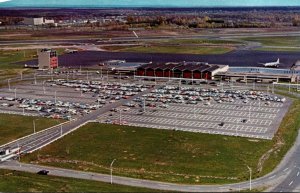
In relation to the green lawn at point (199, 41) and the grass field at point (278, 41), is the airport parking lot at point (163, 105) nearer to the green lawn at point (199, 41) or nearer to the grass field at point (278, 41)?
the green lawn at point (199, 41)

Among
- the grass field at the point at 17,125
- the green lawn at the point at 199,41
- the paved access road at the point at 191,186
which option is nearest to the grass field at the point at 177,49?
the green lawn at the point at 199,41

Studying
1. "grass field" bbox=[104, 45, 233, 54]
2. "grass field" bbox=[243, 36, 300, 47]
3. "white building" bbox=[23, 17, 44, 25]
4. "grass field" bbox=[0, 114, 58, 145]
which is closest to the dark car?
"grass field" bbox=[0, 114, 58, 145]

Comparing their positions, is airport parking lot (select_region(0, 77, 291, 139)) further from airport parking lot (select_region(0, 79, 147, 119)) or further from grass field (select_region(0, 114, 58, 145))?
grass field (select_region(0, 114, 58, 145))

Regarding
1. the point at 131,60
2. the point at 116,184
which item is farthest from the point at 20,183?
the point at 131,60

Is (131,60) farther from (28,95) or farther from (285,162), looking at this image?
(285,162)

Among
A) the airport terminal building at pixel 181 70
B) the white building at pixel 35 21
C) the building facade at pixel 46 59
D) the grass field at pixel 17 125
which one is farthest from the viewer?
the white building at pixel 35 21
